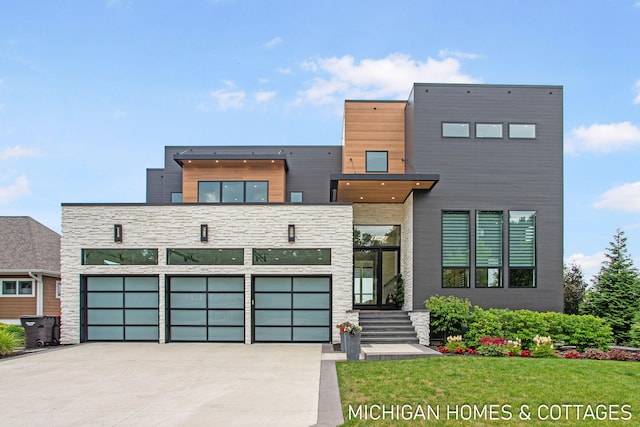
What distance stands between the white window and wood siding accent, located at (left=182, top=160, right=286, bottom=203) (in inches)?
332

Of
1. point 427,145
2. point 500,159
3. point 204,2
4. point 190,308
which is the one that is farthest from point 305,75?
point 190,308

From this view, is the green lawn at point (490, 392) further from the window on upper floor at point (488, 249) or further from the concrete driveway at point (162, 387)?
the window on upper floor at point (488, 249)

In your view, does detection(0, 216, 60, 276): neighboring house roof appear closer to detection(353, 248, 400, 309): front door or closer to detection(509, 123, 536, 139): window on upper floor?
detection(353, 248, 400, 309): front door

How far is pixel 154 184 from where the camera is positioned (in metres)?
23.4

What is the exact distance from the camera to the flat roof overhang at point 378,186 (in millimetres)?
15617

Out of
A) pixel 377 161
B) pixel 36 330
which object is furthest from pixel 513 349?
pixel 36 330

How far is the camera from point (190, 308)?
649 inches

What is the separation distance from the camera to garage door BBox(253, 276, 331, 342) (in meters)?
16.3

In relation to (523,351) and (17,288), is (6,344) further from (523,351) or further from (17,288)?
(523,351)

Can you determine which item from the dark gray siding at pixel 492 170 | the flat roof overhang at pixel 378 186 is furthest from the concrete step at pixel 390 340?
the flat roof overhang at pixel 378 186

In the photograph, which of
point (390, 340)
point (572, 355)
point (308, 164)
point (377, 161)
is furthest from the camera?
point (308, 164)

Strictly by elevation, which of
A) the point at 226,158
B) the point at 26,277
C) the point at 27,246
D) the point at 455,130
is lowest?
the point at 26,277

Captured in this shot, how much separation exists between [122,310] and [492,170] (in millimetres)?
13581

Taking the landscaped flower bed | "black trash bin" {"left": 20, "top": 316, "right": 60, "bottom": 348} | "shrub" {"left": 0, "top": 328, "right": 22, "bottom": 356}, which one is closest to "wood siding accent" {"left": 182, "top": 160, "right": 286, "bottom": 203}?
"black trash bin" {"left": 20, "top": 316, "right": 60, "bottom": 348}
